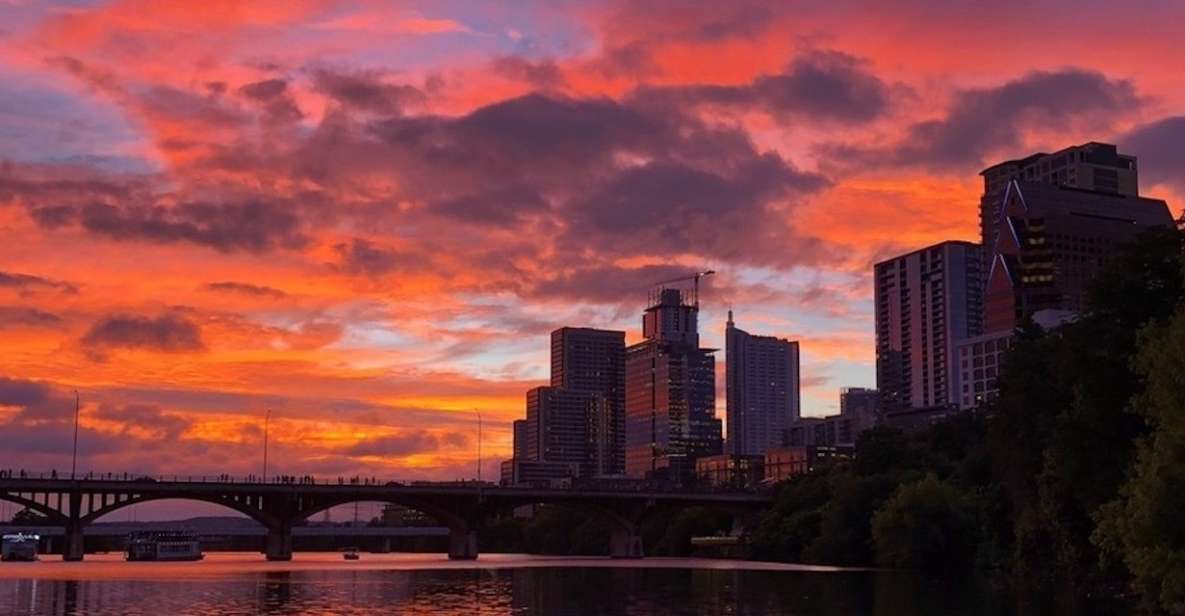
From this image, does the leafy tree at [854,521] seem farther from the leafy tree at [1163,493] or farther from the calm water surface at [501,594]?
the leafy tree at [1163,493]

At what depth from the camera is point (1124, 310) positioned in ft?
266

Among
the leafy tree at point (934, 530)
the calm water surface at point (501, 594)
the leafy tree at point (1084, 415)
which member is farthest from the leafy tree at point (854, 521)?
the leafy tree at point (1084, 415)

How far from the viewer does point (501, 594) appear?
100 m

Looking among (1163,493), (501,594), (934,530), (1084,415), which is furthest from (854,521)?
(1163,493)

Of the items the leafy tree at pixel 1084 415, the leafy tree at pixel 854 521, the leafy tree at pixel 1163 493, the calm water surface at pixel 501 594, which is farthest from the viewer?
the leafy tree at pixel 854 521

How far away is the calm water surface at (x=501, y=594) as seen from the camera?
80125 millimetres

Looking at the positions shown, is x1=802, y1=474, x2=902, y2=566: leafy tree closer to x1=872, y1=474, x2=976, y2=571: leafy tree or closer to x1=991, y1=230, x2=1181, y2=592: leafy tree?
x1=872, y1=474, x2=976, y2=571: leafy tree

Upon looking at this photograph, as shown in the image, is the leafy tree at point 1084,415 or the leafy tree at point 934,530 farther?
the leafy tree at point 934,530

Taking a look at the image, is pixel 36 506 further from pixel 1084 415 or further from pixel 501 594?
pixel 1084 415

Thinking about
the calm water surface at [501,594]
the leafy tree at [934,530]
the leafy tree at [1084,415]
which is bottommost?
the calm water surface at [501,594]

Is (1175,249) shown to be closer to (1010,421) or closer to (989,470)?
(1010,421)

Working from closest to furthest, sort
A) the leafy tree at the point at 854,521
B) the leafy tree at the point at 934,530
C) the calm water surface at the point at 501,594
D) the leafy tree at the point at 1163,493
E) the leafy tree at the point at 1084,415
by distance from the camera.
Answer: the leafy tree at the point at 1163,493 → the leafy tree at the point at 1084,415 → the calm water surface at the point at 501,594 → the leafy tree at the point at 934,530 → the leafy tree at the point at 854,521

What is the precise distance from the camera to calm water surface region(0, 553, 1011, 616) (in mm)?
80125

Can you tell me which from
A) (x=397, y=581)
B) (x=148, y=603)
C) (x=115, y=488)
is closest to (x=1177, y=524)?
(x=148, y=603)
